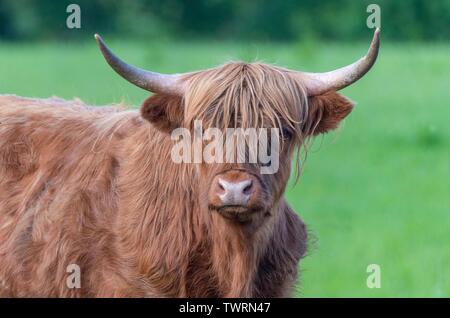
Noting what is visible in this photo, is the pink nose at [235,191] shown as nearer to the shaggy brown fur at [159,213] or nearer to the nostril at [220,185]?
the nostril at [220,185]

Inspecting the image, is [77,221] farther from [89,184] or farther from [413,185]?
[413,185]

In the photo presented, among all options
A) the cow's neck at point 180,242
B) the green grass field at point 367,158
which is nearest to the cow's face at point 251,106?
the cow's neck at point 180,242

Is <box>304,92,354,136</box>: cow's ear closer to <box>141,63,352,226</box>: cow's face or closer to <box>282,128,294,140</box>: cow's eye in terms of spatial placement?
<box>141,63,352,226</box>: cow's face

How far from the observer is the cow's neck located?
6.09 m

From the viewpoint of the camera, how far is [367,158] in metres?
15.9

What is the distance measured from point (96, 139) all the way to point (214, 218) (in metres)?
0.99

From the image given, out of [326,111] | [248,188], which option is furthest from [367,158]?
[248,188]

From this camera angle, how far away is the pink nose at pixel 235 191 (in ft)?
18.4

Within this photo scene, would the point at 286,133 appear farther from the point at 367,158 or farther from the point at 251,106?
the point at 367,158

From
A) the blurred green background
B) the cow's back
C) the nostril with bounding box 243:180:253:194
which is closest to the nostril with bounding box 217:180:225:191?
Answer: the nostril with bounding box 243:180:253:194

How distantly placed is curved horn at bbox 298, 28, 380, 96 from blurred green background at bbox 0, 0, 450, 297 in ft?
1.69

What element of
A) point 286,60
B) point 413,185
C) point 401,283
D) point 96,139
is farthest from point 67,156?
point 286,60

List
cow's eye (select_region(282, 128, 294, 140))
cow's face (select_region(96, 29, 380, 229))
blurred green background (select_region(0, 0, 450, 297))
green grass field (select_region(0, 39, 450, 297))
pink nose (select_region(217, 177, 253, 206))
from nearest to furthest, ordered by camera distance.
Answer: pink nose (select_region(217, 177, 253, 206))
cow's face (select_region(96, 29, 380, 229))
cow's eye (select_region(282, 128, 294, 140))
green grass field (select_region(0, 39, 450, 297))
blurred green background (select_region(0, 0, 450, 297))
